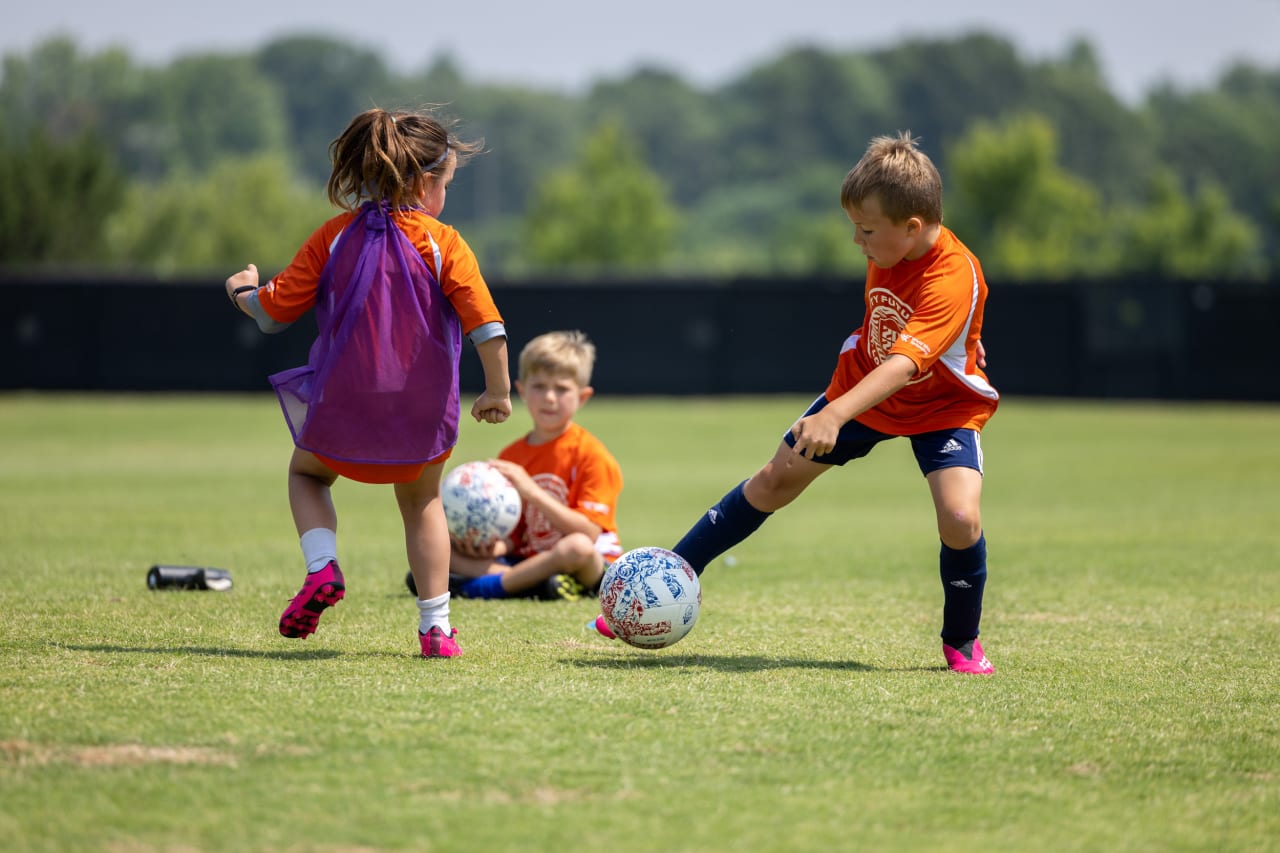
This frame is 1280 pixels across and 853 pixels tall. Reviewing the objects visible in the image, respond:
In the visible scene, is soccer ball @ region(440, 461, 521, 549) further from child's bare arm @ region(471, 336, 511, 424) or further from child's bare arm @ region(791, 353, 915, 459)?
child's bare arm @ region(791, 353, 915, 459)

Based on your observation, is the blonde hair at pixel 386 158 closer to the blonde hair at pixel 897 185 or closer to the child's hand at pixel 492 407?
the child's hand at pixel 492 407

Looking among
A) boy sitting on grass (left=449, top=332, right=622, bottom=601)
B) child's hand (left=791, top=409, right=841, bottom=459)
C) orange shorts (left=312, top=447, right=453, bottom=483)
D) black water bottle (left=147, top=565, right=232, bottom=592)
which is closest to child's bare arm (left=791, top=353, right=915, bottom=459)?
child's hand (left=791, top=409, right=841, bottom=459)

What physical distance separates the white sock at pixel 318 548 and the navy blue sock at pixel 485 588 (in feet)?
6.41

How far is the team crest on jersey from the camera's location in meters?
5.35

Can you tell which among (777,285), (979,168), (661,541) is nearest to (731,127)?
(979,168)

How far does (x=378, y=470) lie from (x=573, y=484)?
231 centimetres

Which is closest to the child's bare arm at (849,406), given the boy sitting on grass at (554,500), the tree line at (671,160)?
the boy sitting on grass at (554,500)

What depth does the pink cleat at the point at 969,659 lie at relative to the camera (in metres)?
5.21

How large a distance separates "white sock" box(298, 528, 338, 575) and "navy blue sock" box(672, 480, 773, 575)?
1.39m

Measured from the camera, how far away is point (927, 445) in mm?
5402

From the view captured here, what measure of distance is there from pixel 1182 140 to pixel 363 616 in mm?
142482

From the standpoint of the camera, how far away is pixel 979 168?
216 ft

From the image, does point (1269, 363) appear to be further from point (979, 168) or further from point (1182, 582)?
point (979, 168)

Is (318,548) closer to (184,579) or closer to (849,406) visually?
(849,406)
